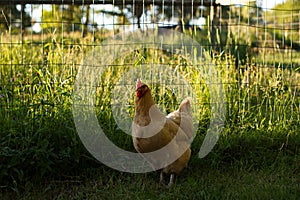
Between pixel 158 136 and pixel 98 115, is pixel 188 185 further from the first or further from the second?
pixel 98 115

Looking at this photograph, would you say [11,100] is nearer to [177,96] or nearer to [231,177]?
[177,96]

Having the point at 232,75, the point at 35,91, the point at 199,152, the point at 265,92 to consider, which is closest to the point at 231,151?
the point at 199,152

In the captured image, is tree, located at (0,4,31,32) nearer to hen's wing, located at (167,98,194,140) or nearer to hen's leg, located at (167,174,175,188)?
hen's wing, located at (167,98,194,140)

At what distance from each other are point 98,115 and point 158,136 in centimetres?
102

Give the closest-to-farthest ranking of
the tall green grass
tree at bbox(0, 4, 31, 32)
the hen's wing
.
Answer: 1. the tall green grass
2. the hen's wing
3. tree at bbox(0, 4, 31, 32)

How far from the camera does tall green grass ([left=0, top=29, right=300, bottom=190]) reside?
348cm

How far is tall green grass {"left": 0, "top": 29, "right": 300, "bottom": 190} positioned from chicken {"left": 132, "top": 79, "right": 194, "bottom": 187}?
496mm

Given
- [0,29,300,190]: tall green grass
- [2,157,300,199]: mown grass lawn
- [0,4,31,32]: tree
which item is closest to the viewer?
[2,157,300,199]: mown grass lawn

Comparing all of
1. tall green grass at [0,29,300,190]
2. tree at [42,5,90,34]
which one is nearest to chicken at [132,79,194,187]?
tall green grass at [0,29,300,190]

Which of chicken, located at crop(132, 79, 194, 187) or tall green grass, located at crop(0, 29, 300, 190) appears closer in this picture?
chicken, located at crop(132, 79, 194, 187)

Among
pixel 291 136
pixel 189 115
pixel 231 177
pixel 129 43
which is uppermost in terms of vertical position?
pixel 129 43

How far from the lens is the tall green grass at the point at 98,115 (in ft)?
11.4

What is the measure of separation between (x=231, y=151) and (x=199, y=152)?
1.14ft

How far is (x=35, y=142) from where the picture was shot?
11.7 ft
